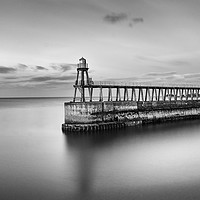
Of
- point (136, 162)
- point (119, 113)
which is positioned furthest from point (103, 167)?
point (119, 113)

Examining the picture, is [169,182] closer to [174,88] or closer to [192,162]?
[192,162]

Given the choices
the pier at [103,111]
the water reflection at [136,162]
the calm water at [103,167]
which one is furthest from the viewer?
the pier at [103,111]

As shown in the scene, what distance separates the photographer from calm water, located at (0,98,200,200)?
9.47m

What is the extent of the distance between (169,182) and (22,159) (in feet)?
30.1

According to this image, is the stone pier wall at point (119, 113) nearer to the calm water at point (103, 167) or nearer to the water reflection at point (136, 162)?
the water reflection at point (136, 162)

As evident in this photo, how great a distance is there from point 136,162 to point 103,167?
2.18m

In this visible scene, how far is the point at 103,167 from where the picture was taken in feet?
42.4

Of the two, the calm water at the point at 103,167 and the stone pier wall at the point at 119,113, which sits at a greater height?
the stone pier wall at the point at 119,113

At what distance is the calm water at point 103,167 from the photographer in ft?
31.1

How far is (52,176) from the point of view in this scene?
1151cm

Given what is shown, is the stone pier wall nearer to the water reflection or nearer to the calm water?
the water reflection

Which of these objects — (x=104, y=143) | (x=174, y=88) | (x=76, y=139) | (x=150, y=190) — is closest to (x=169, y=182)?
(x=150, y=190)

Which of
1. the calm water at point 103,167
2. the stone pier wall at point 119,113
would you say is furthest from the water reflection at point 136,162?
the stone pier wall at point 119,113

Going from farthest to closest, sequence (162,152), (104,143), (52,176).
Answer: (104,143) < (162,152) < (52,176)
